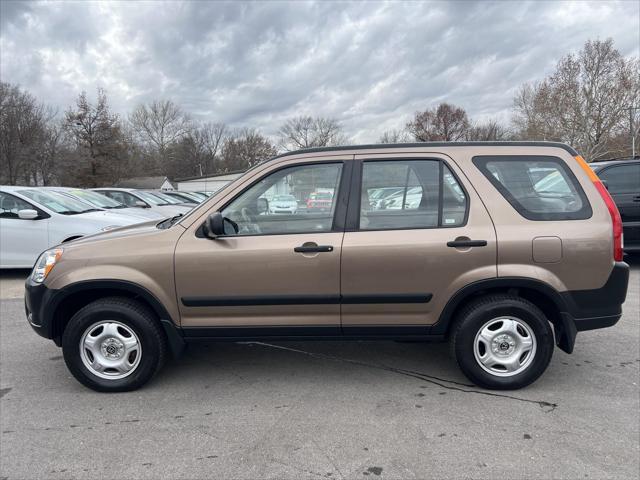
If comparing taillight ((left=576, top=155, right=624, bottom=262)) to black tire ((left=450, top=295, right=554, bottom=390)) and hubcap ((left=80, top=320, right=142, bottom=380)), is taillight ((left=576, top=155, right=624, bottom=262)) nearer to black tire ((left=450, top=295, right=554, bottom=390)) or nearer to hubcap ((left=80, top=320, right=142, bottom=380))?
black tire ((left=450, top=295, right=554, bottom=390))

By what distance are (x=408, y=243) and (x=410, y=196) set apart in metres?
0.38

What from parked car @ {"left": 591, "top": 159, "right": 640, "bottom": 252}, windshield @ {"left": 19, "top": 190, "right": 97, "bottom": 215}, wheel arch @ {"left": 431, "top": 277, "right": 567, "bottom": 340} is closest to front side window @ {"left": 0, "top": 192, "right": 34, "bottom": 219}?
windshield @ {"left": 19, "top": 190, "right": 97, "bottom": 215}

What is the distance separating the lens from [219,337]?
129 inches

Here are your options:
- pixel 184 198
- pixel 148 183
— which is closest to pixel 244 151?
pixel 148 183

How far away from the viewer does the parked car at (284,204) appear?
3236 mm

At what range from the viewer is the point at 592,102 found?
3797cm

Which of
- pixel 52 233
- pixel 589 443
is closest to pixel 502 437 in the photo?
pixel 589 443

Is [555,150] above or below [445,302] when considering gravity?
above

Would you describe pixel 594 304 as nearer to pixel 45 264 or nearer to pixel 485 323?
pixel 485 323

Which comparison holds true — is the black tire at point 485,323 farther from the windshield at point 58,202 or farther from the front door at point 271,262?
the windshield at point 58,202

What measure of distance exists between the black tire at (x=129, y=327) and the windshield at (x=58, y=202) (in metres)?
5.17

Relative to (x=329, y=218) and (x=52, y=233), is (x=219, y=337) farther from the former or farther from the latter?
(x=52, y=233)

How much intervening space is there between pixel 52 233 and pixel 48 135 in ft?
127

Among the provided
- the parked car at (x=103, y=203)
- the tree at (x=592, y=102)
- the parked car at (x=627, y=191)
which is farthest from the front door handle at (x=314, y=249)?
the tree at (x=592, y=102)
